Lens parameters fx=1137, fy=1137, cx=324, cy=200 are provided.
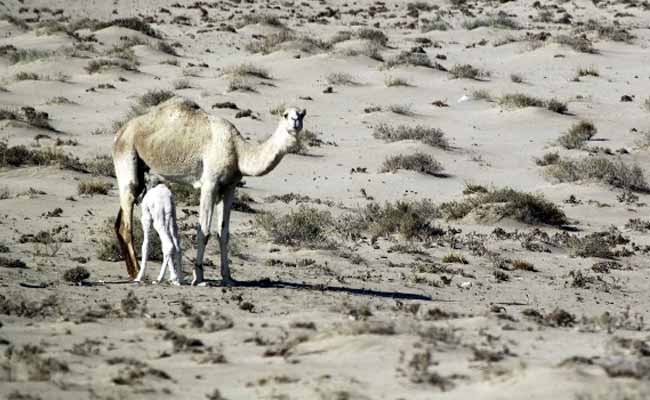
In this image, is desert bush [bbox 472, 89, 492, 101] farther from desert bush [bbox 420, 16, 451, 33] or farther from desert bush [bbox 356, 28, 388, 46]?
desert bush [bbox 420, 16, 451, 33]

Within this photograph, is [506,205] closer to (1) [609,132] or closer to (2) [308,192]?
(2) [308,192]

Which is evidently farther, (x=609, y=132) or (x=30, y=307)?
(x=609, y=132)

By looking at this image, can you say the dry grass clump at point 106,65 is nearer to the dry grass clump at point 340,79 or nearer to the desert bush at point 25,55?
the desert bush at point 25,55

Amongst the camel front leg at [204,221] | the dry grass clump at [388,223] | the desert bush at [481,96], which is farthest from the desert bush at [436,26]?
the camel front leg at [204,221]

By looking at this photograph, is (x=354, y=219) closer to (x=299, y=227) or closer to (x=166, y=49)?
(x=299, y=227)

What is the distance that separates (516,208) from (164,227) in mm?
8537

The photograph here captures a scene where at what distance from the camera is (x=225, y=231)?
14109 millimetres

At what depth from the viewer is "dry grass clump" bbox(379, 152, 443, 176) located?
24.6 metres

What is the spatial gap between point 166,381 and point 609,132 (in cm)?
2178

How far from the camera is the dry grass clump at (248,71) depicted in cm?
3503

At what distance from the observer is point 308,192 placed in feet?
74.4

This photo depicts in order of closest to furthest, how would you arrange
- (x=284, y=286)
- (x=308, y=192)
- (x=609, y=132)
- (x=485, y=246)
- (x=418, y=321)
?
(x=418, y=321)
(x=284, y=286)
(x=485, y=246)
(x=308, y=192)
(x=609, y=132)

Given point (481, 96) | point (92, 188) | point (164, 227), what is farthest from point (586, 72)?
point (164, 227)

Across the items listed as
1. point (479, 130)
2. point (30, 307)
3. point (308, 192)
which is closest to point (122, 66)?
point (479, 130)
